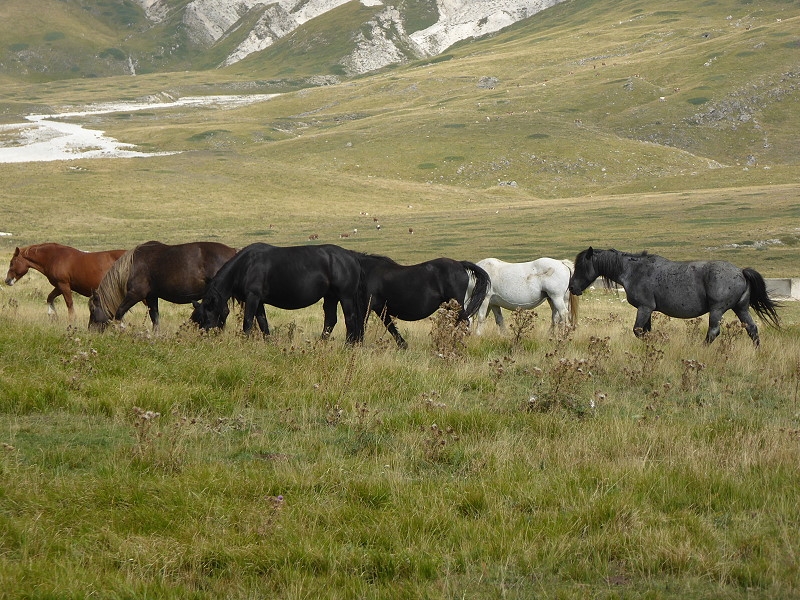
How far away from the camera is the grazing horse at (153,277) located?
14.3m

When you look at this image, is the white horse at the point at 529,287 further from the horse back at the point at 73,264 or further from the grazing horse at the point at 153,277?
the horse back at the point at 73,264

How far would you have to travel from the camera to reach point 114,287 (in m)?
14.3

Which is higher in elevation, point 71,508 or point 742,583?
point 71,508

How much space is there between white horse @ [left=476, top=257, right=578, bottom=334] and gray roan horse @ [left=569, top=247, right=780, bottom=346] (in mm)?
2508

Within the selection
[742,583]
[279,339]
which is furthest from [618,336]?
[742,583]

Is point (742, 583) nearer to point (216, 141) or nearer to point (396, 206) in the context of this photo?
point (396, 206)

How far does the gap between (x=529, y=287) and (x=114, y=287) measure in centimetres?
821

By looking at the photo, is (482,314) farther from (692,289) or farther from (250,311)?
(250,311)

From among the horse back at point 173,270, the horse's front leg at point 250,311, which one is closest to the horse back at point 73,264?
the horse back at point 173,270

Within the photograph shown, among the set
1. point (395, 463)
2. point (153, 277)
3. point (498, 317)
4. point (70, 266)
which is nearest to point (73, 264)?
point (70, 266)

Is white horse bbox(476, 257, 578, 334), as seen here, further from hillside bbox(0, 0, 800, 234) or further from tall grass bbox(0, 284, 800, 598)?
hillside bbox(0, 0, 800, 234)

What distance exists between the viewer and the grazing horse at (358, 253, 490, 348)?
1459 cm

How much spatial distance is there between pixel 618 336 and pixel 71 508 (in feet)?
39.7

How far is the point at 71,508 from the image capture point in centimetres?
583
